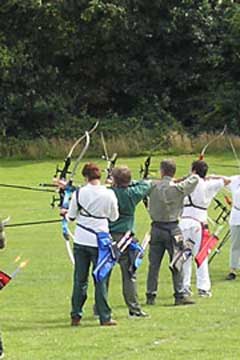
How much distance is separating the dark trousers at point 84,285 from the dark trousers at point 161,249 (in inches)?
60.1

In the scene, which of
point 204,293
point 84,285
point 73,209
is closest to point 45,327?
point 84,285

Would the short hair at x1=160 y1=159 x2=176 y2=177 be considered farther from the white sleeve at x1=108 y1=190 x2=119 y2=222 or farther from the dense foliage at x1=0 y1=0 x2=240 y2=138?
the dense foliage at x1=0 y1=0 x2=240 y2=138

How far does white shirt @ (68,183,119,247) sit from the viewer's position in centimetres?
1155

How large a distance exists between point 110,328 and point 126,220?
141cm

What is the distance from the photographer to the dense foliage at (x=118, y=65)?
43.7 m

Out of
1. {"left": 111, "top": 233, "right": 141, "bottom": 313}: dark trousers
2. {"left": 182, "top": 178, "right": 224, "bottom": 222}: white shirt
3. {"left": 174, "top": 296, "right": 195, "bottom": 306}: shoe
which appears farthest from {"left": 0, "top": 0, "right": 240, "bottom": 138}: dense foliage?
{"left": 111, "top": 233, "right": 141, "bottom": 313}: dark trousers

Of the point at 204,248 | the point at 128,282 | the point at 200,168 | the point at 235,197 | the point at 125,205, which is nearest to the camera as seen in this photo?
the point at 128,282

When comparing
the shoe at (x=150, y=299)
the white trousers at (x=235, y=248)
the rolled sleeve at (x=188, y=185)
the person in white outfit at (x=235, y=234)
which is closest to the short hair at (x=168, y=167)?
the rolled sleeve at (x=188, y=185)

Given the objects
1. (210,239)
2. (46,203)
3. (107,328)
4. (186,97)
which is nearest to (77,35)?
(186,97)

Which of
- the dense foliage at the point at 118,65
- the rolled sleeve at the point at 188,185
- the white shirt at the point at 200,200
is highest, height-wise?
the dense foliage at the point at 118,65

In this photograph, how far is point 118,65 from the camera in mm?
44844

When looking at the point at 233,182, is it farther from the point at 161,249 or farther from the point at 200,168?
the point at 161,249

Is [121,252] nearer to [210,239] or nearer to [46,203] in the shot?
[210,239]

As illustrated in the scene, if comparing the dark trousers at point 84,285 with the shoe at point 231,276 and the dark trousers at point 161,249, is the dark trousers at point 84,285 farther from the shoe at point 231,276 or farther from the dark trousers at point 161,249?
the shoe at point 231,276
